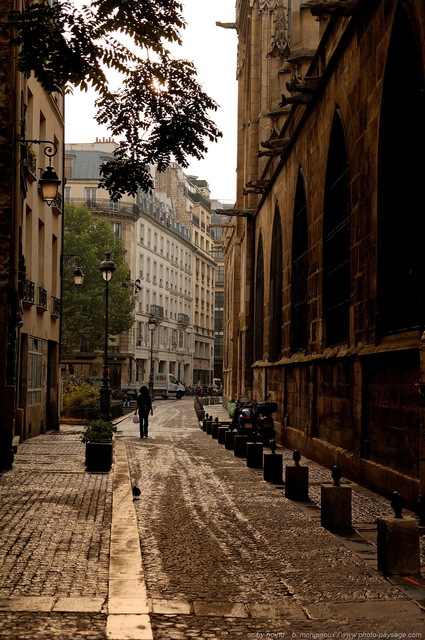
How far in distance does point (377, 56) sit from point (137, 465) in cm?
773

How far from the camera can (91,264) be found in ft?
183

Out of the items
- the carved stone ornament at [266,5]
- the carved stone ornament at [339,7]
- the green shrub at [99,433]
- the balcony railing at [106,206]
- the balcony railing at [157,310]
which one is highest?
the carved stone ornament at [266,5]

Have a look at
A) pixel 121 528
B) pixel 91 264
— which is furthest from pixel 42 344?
pixel 91 264

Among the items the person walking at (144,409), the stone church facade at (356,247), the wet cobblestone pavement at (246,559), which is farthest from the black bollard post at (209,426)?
the wet cobblestone pavement at (246,559)

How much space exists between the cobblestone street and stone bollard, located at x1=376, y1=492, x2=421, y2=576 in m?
0.13

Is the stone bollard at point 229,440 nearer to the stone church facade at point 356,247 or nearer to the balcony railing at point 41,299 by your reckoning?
the stone church facade at point 356,247

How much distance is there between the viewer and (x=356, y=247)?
12.7 metres

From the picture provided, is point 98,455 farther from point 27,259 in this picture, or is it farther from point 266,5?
point 266,5

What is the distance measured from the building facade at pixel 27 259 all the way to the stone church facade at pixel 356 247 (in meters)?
4.78

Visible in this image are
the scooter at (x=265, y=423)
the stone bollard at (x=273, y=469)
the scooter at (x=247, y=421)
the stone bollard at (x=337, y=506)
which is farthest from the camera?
the scooter at (x=247, y=421)

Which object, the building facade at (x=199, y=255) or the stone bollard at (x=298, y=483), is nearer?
the stone bollard at (x=298, y=483)

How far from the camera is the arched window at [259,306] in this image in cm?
3062

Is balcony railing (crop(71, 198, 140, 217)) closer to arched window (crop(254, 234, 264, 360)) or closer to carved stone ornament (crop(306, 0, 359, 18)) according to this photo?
arched window (crop(254, 234, 264, 360))

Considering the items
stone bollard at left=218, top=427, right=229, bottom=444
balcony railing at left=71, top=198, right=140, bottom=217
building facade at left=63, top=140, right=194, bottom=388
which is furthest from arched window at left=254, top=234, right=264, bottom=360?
balcony railing at left=71, top=198, right=140, bottom=217
